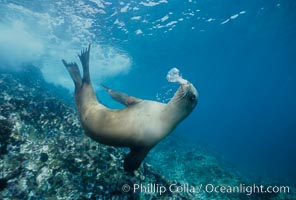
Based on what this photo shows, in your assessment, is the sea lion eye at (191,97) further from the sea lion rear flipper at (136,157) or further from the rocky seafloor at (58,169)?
the rocky seafloor at (58,169)

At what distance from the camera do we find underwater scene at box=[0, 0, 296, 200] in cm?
346

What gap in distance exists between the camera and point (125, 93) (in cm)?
883

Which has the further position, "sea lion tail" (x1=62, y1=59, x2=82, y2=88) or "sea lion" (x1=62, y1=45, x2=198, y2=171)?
"sea lion tail" (x1=62, y1=59, x2=82, y2=88)

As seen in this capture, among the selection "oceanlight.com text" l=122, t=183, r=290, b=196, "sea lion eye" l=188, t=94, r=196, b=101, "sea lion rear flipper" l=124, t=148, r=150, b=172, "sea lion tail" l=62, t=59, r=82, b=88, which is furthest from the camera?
"sea lion tail" l=62, t=59, r=82, b=88

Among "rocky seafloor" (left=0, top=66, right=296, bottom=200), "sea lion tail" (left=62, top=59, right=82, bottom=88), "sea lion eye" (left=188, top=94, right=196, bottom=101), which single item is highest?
"sea lion tail" (left=62, top=59, right=82, bottom=88)

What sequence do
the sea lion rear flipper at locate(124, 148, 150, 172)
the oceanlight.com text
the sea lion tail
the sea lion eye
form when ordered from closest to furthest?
the sea lion eye < the sea lion rear flipper at locate(124, 148, 150, 172) < the oceanlight.com text < the sea lion tail

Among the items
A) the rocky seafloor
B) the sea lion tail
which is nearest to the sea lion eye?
the rocky seafloor

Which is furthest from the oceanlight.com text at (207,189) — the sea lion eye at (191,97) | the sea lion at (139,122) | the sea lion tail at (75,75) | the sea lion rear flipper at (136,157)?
the sea lion tail at (75,75)

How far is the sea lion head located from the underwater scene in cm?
1

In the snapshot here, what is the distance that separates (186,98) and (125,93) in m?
5.78

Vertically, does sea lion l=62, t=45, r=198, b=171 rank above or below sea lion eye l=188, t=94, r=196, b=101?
below

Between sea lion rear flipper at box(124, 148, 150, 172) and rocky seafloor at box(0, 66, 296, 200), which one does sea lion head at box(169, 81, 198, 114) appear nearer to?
sea lion rear flipper at box(124, 148, 150, 172)

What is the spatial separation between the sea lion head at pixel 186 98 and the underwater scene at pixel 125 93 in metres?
0.01

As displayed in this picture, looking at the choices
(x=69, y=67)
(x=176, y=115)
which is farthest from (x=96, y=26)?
(x=176, y=115)
